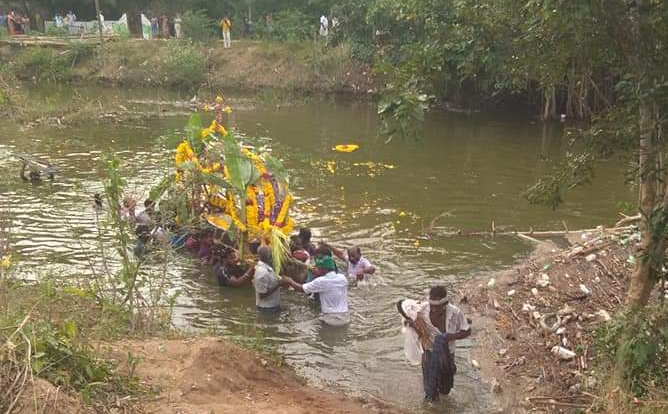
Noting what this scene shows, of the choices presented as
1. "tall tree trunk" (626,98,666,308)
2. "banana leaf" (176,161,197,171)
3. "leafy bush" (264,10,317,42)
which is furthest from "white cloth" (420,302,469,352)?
"leafy bush" (264,10,317,42)

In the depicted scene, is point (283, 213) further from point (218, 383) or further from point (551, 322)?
point (218, 383)

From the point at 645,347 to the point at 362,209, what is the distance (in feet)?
30.2

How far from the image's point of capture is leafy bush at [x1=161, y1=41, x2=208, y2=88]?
35156 millimetres

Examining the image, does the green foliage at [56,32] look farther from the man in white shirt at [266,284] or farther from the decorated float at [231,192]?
the man in white shirt at [266,284]

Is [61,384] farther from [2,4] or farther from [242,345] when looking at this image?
[2,4]

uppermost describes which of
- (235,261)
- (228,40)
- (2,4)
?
(2,4)

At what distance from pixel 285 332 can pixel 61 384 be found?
14.3 feet

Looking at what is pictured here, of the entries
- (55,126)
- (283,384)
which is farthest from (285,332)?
(55,126)

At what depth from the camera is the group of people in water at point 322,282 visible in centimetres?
675

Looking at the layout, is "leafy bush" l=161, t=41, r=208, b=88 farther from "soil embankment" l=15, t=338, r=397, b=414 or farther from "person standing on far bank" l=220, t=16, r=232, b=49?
"soil embankment" l=15, t=338, r=397, b=414

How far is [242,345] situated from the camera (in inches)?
293

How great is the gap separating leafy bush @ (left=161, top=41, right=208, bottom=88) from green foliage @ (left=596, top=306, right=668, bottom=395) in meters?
32.2

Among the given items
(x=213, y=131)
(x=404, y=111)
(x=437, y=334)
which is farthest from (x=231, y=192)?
(x=404, y=111)

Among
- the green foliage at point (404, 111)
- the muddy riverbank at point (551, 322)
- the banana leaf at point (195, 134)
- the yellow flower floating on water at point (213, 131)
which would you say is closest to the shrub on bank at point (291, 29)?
the yellow flower floating on water at point (213, 131)
